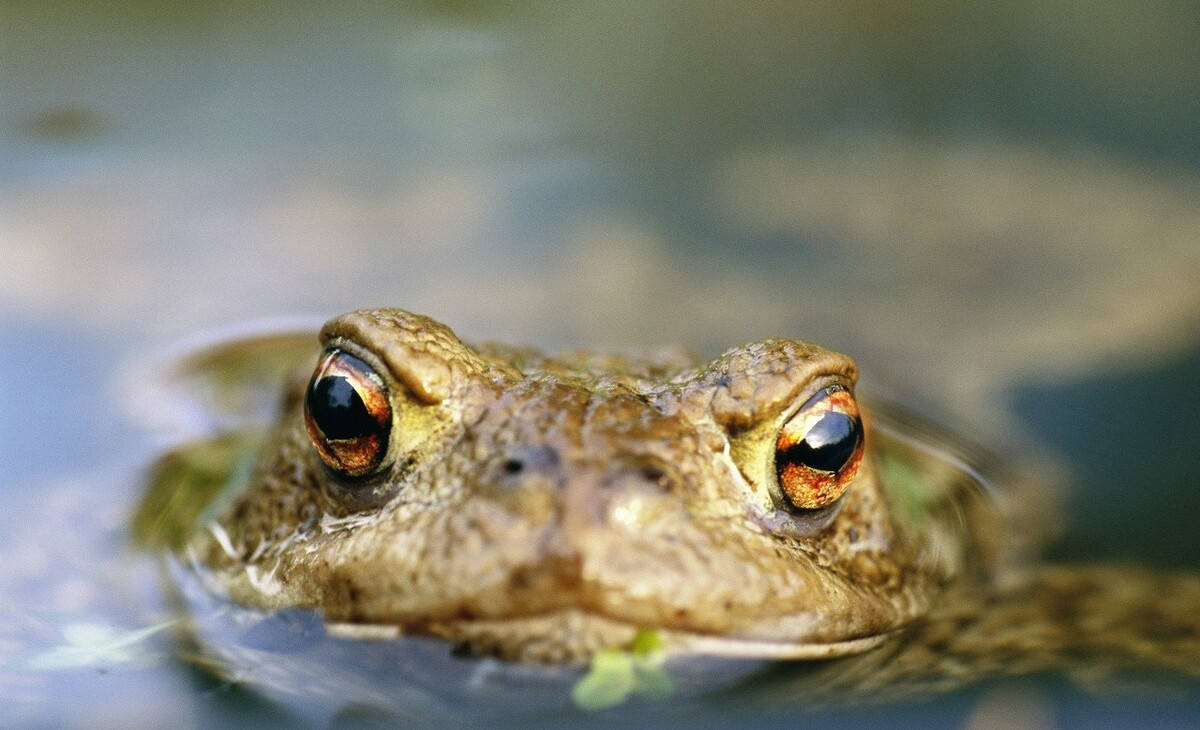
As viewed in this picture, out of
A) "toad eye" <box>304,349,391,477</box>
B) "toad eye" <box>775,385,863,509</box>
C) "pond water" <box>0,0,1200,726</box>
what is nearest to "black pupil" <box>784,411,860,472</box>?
"toad eye" <box>775,385,863,509</box>

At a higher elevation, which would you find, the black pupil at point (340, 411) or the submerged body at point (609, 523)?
the black pupil at point (340, 411)

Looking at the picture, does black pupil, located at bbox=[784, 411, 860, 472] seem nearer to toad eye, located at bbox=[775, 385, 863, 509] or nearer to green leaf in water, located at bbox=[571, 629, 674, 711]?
toad eye, located at bbox=[775, 385, 863, 509]

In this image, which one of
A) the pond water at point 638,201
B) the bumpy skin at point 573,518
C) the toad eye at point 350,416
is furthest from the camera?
the pond water at point 638,201

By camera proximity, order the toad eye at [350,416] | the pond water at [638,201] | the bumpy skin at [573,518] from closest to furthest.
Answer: the bumpy skin at [573,518] < the toad eye at [350,416] < the pond water at [638,201]

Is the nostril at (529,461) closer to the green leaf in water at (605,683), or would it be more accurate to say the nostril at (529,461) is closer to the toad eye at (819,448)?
the green leaf in water at (605,683)

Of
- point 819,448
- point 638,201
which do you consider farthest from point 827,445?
point 638,201

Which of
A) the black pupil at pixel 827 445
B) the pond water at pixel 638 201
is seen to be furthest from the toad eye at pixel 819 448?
the pond water at pixel 638 201

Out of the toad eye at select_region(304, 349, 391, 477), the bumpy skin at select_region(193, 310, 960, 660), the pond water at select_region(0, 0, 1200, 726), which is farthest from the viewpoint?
the pond water at select_region(0, 0, 1200, 726)

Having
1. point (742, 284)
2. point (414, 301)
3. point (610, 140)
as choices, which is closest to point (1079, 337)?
point (742, 284)

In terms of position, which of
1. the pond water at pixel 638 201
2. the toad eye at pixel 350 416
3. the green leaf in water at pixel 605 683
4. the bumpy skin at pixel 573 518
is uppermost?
the pond water at pixel 638 201
